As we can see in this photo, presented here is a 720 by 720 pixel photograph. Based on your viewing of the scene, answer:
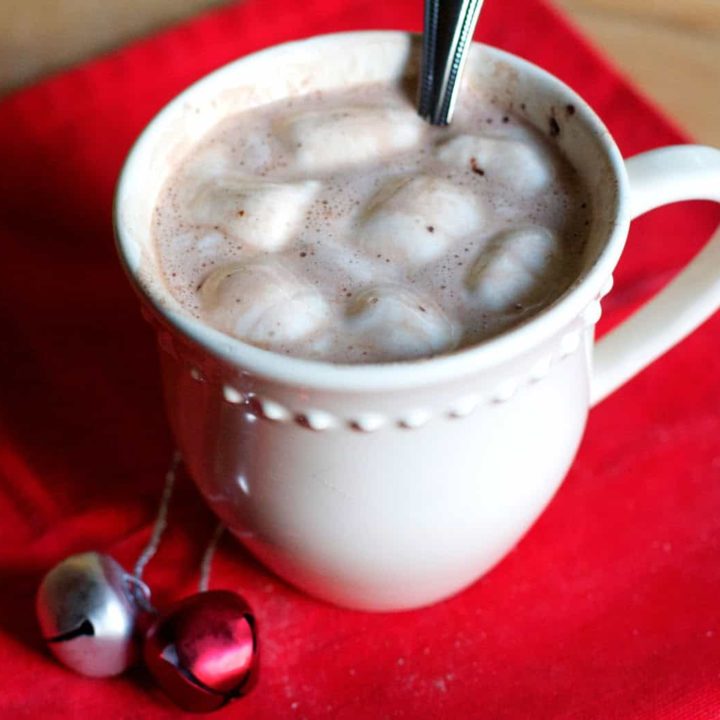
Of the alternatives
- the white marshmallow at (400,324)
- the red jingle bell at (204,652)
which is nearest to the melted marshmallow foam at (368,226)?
the white marshmallow at (400,324)

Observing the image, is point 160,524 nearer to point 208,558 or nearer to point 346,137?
point 208,558

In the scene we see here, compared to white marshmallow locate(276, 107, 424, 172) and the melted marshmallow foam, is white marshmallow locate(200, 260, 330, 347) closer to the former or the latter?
the melted marshmallow foam

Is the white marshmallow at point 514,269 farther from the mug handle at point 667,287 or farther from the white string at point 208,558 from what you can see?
the white string at point 208,558

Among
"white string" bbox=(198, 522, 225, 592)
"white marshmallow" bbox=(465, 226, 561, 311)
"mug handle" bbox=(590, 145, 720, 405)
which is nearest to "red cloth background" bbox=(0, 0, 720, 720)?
"white string" bbox=(198, 522, 225, 592)

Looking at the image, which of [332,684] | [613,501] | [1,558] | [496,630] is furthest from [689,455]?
[1,558]

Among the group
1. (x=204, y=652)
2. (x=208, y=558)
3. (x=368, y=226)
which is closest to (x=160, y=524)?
(x=208, y=558)

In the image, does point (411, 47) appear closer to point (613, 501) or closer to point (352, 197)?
point (352, 197)
